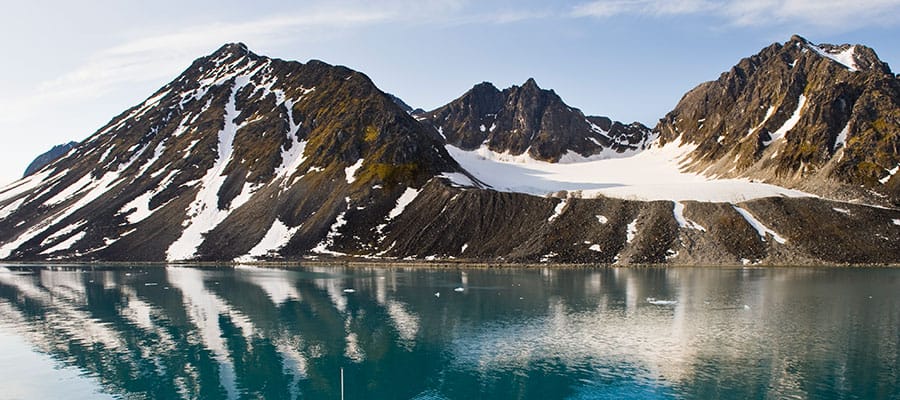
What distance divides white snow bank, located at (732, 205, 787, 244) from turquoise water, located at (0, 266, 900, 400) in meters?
28.1

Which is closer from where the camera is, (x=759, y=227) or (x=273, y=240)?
(x=759, y=227)

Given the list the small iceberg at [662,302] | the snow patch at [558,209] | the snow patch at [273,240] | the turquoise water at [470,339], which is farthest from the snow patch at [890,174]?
the snow patch at [273,240]

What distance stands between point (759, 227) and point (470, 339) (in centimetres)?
10796

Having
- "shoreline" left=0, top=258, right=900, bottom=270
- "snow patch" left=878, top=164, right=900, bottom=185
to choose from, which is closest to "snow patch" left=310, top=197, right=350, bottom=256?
"shoreline" left=0, top=258, right=900, bottom=270

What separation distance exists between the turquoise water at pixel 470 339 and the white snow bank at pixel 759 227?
92.3 feet

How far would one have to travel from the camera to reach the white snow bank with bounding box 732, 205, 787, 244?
14312 cm

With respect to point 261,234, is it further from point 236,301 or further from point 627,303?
point 627,303

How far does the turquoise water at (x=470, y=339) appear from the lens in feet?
160

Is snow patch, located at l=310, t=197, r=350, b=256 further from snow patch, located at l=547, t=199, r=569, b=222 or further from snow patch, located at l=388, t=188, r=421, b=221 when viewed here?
snow patch, located at l=547, t=199, r=569, b=222

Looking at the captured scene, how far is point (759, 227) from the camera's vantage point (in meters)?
148

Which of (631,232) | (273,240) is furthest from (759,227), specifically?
(273,240)

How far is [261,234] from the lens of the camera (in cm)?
18762

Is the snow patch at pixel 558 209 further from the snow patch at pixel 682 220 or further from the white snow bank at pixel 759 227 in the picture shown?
the white snow bank at pixel 759 227

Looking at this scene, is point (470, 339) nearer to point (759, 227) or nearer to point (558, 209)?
point (558, 209)
